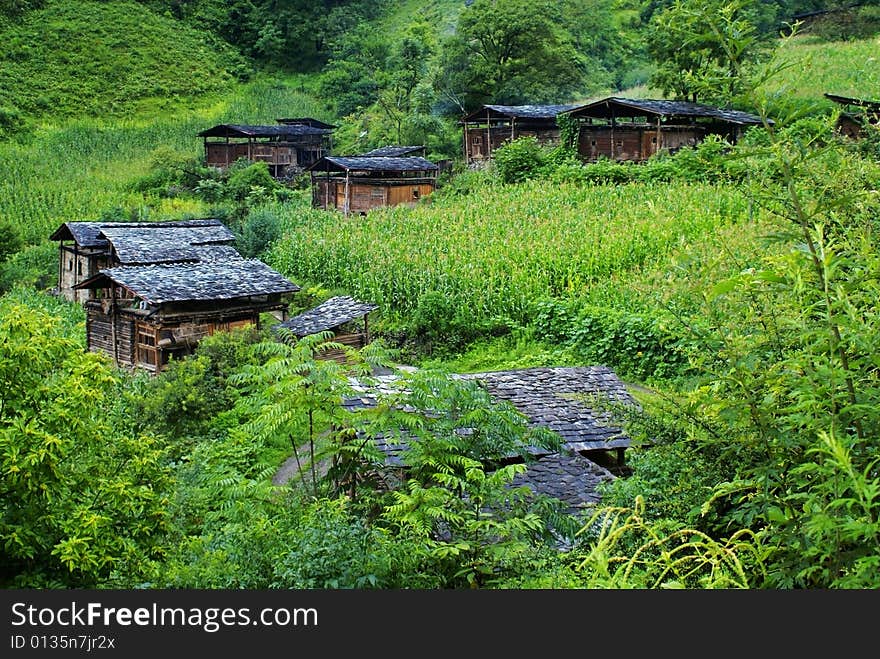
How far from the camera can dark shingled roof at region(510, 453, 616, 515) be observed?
1073 centimetres

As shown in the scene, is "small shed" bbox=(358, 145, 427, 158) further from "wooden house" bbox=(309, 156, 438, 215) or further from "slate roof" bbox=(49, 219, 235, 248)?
"slate roof" bbox=(49, 219, 235, 248)

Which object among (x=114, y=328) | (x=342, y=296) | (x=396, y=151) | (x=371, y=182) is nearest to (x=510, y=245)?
(x=342, y=296)

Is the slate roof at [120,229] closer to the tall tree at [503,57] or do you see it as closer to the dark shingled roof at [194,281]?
the dark shingled roof at [194,281]

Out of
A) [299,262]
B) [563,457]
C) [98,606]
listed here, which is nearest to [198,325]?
[299,262]

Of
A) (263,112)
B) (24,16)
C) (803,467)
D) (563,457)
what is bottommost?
(563,457)

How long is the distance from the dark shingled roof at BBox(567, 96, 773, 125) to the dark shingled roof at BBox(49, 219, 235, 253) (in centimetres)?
1673

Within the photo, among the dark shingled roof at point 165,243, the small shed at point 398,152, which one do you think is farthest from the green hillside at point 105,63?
the dark shingled roof at point 165,243

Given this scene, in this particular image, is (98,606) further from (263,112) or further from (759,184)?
(263,112)

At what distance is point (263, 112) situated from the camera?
61.0 m

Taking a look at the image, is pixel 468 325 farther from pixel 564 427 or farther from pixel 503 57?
pixel 503 57

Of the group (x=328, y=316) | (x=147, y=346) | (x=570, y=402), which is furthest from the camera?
(x=328, y=316)

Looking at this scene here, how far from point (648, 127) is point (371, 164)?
453 inches

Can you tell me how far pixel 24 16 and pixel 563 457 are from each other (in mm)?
63058

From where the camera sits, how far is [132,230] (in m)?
27.5
